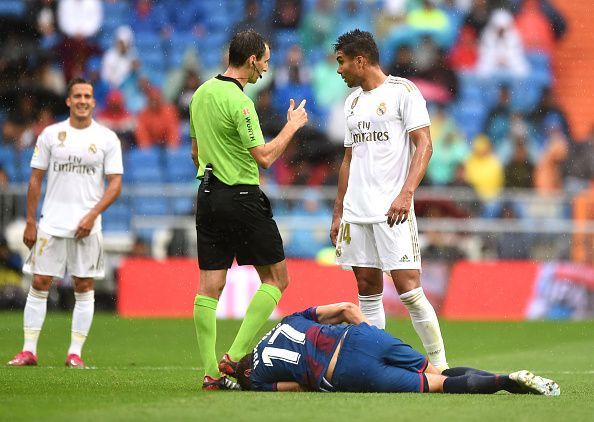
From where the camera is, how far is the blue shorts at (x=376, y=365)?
7070mm

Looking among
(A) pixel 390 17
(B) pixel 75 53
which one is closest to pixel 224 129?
(A) pixel 390 17

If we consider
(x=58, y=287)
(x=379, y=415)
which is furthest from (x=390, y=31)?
(x=379, y=415)

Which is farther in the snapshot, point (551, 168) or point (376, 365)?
point (551, 168)

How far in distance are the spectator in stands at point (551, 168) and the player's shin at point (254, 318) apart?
12.1 m

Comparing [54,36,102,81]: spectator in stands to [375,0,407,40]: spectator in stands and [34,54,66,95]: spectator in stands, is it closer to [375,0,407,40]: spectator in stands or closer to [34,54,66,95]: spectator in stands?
[34,54,66,95]: spectator in stands

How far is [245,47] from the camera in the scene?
7.76m

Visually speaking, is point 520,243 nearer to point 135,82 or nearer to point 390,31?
point 390,31

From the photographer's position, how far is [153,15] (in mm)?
22172

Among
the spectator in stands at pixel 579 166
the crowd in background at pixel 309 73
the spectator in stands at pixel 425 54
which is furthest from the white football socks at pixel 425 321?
the spectator in stands at pixel 425 54

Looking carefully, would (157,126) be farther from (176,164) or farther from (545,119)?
(545,119)

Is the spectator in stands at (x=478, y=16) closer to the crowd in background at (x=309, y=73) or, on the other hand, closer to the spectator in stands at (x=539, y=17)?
A: the crowd in background at (x=309, y=73)

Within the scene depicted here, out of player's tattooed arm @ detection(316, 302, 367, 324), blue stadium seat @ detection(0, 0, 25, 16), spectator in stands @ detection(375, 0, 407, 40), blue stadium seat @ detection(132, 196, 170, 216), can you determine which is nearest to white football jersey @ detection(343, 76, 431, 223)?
player's tattooed arm @ detection(316, 302, 367, 324)

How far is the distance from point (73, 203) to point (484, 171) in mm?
10302

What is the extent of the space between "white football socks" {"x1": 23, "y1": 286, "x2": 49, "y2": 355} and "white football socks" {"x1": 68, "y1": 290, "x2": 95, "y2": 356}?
0.31 m
